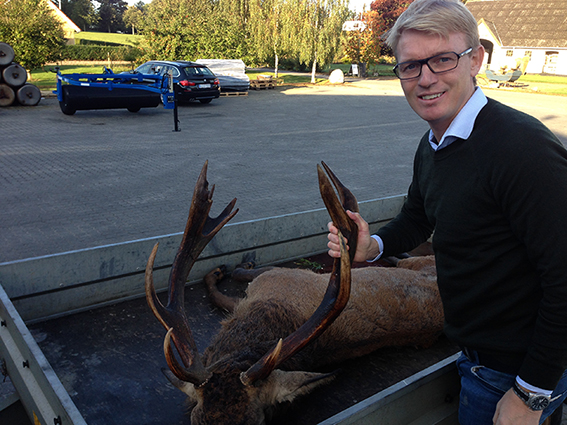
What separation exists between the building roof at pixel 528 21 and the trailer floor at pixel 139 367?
57649mm

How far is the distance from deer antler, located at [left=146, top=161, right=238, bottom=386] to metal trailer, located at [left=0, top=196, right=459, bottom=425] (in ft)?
2.04

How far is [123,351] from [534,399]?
117 inches

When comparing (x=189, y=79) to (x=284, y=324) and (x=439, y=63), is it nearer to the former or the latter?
(x=284, y=324)

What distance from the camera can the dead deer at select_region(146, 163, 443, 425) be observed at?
2.68 metres

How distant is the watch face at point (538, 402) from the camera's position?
6.42ft

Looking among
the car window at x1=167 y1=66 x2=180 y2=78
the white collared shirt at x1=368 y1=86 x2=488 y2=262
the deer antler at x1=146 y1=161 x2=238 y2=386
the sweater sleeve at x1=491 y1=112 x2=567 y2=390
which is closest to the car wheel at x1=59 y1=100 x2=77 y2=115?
the car window at x1=167 y1=66 x2=180 y2=78

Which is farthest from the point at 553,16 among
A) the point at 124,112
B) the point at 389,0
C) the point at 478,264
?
the point at 478,264

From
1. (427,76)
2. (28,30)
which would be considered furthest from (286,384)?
(28,30)

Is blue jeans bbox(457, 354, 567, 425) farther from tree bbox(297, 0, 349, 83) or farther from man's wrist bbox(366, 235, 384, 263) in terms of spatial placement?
tree bbox(297, 0, 349, 83)

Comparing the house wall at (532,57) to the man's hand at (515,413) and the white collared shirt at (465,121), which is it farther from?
the man's hand at (515,413)

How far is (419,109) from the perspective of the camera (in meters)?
2.35

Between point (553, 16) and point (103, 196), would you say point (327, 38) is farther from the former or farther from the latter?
point (553, 16)

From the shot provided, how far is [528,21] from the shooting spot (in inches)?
2179

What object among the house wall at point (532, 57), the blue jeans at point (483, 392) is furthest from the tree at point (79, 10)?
the blue jeans at point (483, 392)
